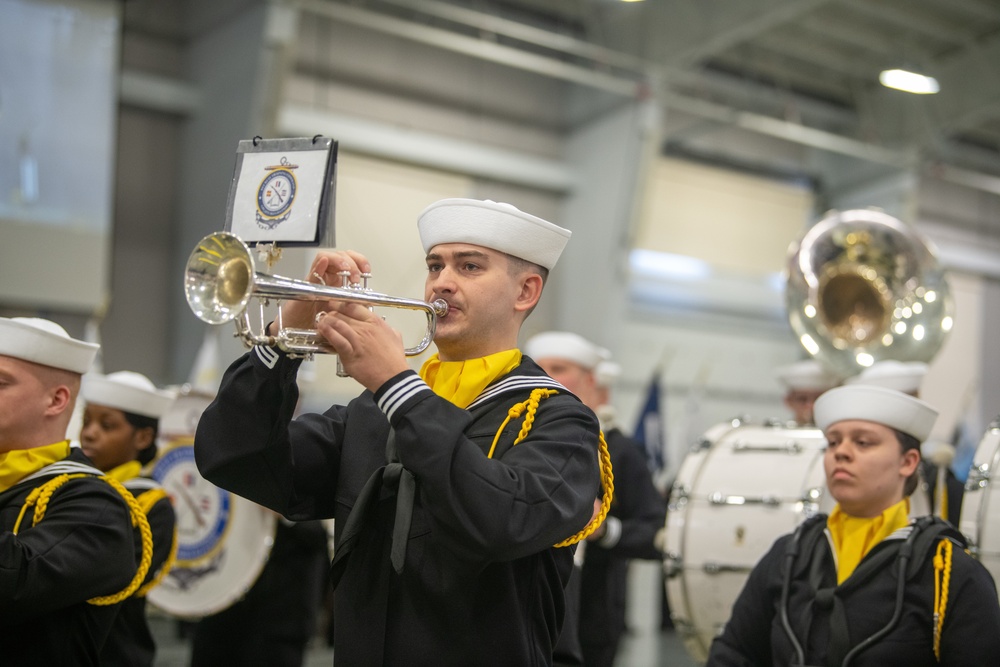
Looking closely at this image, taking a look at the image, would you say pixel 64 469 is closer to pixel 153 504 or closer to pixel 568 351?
pixel 153 504

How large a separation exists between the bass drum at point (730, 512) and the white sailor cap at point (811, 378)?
132 cm

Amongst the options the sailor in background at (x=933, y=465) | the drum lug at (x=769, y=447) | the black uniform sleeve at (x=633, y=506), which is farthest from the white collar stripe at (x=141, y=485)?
the sailor in background at (x=933, y=465)

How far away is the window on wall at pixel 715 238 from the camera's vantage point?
13.7m

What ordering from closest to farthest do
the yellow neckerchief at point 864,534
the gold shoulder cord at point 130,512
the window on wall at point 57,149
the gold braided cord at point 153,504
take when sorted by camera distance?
the gold shoulder cord at point 130,512 → the yellow neckerchief at point 864,534 → the gold braided cord at point 153,504 → the window on wall at point 57,149

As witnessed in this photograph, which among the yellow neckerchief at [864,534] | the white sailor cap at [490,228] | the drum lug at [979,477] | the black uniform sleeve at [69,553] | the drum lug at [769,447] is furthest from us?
the drum lug at [769,447]

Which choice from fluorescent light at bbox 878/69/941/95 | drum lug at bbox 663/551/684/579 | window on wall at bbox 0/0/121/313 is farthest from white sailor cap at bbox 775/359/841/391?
fluorescent light at bbox 878/69/941/95

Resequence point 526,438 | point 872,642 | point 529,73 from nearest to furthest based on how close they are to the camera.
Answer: point 526,438 → point 872,642 → point 529,73

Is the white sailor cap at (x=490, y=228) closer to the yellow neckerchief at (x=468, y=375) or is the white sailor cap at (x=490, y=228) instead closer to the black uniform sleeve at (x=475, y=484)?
the yellow neckerchief at (x=468, y=375)

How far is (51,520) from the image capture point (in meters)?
3.21

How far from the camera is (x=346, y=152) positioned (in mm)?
11250

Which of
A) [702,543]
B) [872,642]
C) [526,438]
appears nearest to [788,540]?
[872,642]

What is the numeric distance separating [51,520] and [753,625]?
7.55 ft

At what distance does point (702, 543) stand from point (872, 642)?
5.56 ft

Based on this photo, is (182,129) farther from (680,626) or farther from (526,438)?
(526,438)
